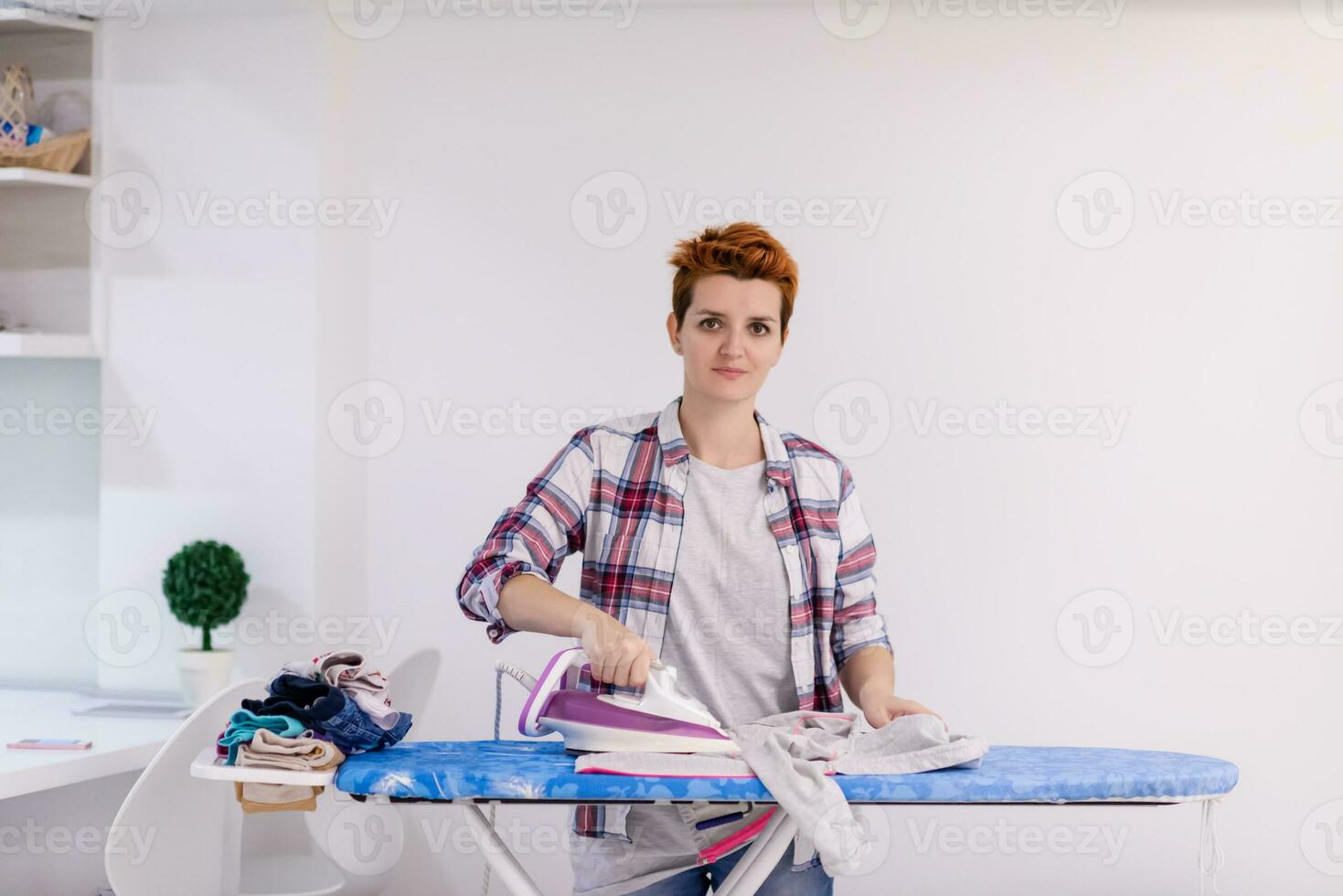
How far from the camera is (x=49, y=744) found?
2893 millimetres

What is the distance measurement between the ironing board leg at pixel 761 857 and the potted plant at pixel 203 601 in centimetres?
204

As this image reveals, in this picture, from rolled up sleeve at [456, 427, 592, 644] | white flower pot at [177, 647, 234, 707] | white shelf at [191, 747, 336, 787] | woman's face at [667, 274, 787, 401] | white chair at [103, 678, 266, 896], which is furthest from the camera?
white flower pot at [177, 647, 234, 707]

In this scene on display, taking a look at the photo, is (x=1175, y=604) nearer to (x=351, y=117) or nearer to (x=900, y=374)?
(x=900, y=374)

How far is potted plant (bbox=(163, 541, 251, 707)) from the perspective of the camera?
135 inches

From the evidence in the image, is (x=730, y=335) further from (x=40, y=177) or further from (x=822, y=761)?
(x=40, y=177)

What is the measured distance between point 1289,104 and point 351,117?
2729 mm

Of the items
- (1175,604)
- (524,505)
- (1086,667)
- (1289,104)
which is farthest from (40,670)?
(1289,104)
